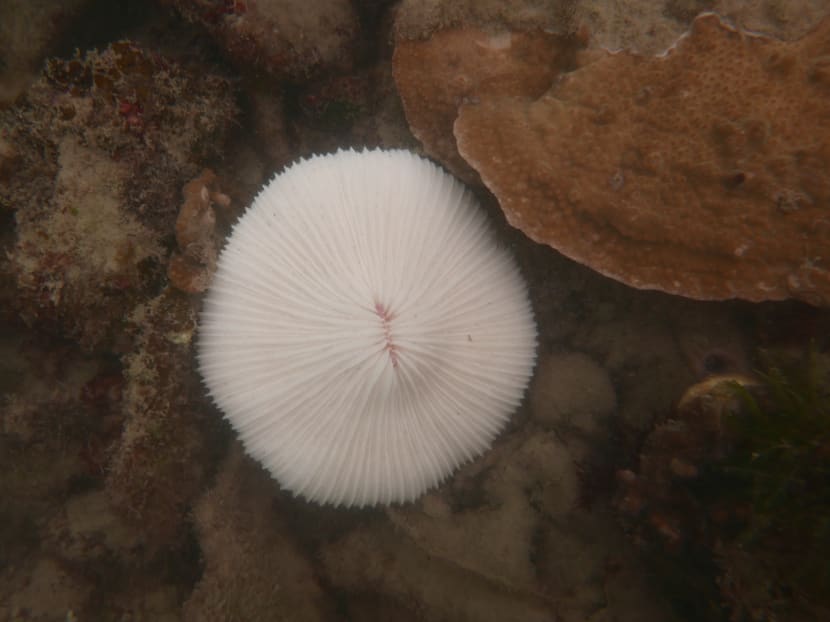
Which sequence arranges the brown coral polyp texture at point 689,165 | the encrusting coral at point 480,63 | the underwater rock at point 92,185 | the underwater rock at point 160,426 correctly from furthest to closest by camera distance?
the underwater rock at point 160,426 → the encrusting coral at point 480,63 → the underwater rock at point 92,185 → the brown coral polyp texture at point 689,165

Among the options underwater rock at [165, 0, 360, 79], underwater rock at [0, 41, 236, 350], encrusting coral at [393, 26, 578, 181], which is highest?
encrusting coral at [393, 26, 578, 181]

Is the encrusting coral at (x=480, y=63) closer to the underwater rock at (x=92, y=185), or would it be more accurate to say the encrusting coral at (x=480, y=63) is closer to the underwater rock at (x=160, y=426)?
the underwater rock at (x=92, y=185)

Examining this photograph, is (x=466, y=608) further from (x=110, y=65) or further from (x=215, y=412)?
(x=110, y=65)

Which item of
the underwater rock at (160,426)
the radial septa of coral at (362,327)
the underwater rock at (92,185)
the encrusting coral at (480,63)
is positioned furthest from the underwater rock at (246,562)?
the encrusting coral at (480,63)

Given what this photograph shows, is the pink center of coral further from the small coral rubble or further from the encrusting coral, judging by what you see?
the encrusting coral

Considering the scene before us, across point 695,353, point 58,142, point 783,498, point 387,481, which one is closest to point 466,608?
point 387,481

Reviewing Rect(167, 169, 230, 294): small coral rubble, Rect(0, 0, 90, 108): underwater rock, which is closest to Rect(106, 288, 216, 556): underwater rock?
Rect(167, 169, 230, 294): small coral rubble

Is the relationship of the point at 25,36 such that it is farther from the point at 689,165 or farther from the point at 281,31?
the point at 689,165
